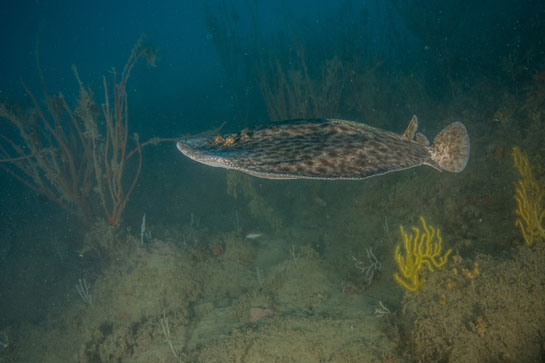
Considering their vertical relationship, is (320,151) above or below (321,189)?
above

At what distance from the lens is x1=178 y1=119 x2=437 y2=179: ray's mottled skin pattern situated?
2805 mm

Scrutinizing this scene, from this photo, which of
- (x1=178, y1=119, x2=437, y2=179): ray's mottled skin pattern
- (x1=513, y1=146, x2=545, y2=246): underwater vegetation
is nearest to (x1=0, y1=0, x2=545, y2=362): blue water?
(x1=513, y1=146, x2=545, y2=246): underwater vegetation

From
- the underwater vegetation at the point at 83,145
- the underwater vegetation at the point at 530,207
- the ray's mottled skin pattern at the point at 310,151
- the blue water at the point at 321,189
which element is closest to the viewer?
the ray's mottled skin pattern at the point at 310,151

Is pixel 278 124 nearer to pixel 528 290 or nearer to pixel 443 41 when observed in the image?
pixel 528 290

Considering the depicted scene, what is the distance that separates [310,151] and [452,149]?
9.09 ft

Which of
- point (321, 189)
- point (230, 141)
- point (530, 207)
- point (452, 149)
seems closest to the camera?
point (230, 141)

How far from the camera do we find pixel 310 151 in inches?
121

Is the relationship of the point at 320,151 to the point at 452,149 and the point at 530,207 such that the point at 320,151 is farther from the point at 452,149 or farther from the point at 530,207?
the point at 530,207

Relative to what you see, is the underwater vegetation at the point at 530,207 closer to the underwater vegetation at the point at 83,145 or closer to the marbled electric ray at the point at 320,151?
the marbled electric ray at the point at 320,151

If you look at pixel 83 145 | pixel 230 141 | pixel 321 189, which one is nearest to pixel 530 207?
pixel 230 141

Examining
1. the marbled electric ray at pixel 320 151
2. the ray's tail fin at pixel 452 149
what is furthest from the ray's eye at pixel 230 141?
the ray's tail fin at pixel 452 149

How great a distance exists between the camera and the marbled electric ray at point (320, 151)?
2.82 meters

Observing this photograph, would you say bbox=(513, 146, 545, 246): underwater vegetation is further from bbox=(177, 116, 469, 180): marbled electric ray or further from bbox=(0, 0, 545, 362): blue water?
bbox=(177, 116, 469, 180): marbled electric ray

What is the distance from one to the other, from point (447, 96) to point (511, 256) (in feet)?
34.5
